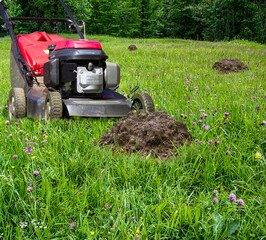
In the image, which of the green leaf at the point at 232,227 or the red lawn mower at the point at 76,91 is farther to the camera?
the red lawn mower at the point at 76,91

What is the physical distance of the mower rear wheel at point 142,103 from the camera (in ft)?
9.54

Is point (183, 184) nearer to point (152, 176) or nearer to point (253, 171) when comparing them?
point (152, 176)

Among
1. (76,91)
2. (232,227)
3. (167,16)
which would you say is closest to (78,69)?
(76,91)

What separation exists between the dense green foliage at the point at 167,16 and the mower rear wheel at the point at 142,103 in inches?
960

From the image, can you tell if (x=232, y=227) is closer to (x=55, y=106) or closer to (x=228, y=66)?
(x=55, y=106)

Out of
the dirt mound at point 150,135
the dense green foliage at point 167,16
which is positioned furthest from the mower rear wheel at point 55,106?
the dense green foliage at point 167,16

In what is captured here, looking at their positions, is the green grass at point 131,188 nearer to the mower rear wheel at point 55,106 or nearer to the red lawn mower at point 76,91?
the mower rear wheel at point 55,106

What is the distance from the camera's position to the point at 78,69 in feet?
10.2

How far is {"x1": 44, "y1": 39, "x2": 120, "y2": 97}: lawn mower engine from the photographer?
3.04 meters

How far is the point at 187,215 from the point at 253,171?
656 millimetres

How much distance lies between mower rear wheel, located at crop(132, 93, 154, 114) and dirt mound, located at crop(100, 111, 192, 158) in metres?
0.35

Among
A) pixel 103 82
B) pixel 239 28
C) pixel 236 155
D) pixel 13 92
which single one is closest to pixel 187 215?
pixel 236 155

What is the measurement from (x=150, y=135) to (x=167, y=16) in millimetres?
40523

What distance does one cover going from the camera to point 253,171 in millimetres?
1922
